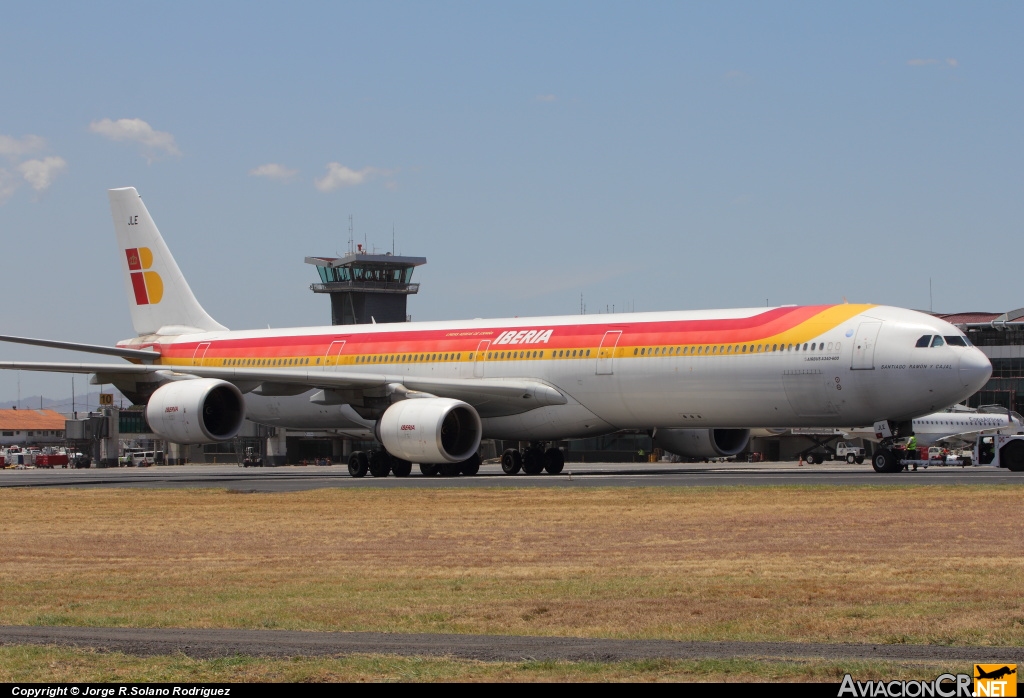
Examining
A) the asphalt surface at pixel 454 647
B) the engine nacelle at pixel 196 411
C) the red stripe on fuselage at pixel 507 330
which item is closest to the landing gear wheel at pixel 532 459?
the red stripe on fuselage at pixel 507 330

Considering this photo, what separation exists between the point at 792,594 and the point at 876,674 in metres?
4.15

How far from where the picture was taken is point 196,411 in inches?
1399

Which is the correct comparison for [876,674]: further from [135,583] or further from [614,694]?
[135,583]

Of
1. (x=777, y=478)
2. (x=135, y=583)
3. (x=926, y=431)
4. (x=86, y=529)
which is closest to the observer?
(x=135, y=583)

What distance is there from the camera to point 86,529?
20.7 metres

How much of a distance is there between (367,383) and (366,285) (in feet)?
193

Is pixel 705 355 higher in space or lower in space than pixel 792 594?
higher

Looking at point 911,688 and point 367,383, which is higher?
point 367,383

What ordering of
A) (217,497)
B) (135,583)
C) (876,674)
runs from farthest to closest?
(217,497) < (135,583) < (876,674)

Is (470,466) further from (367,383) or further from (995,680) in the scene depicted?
(995,680)

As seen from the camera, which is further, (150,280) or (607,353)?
(150,280)

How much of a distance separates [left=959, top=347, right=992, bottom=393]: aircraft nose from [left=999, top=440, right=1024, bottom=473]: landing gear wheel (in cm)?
349

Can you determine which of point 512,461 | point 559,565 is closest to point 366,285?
point 512,461

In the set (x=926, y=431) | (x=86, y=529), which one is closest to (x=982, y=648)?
(x=86, y=529)
